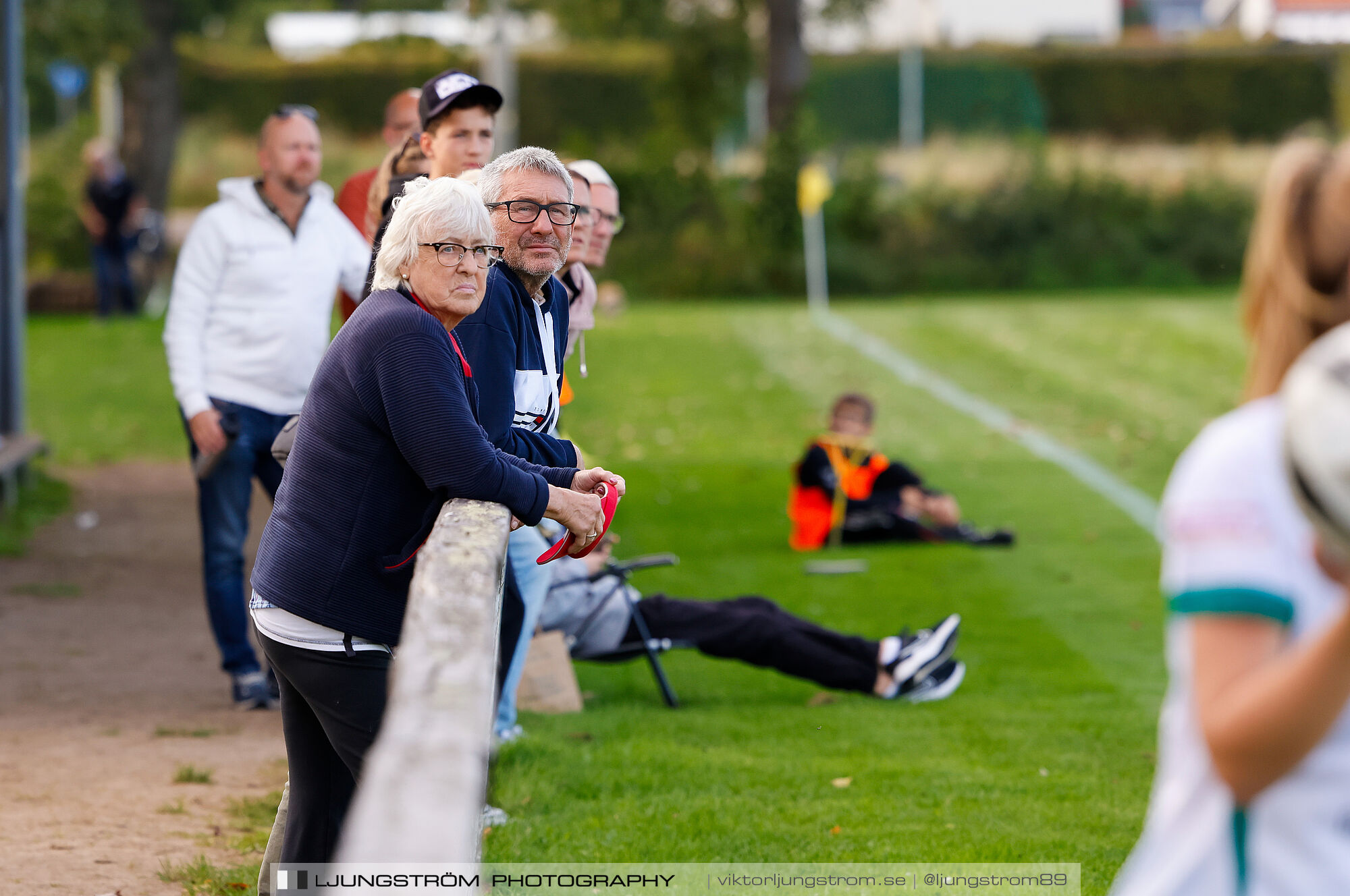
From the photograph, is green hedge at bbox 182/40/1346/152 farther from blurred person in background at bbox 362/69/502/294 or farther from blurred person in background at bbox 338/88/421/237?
blurred person in background at bbox 362/69/502/294

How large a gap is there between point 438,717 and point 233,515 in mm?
4568

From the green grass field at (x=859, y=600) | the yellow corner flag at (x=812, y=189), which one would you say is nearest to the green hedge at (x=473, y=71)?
the yellow corner flag at (x=812, y=189)

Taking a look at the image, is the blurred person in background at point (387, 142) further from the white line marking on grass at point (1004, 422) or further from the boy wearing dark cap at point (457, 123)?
the white line marking on grass at point (1004, 422)

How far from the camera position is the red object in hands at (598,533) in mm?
3971

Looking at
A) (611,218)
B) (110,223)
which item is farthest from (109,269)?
(611,218)

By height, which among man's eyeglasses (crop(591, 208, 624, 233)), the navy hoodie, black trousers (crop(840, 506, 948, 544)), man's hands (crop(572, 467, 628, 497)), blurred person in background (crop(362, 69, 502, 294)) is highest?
blurred person in background (crop(362, 69, 502, 294))

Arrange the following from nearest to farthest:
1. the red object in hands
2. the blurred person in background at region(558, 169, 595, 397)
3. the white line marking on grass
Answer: the red object in hands
the blurred person in background at region(558, 169, 595, 397)
the white line marking on grass

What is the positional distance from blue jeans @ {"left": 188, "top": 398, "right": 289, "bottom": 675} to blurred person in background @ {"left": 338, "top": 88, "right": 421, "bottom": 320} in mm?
672

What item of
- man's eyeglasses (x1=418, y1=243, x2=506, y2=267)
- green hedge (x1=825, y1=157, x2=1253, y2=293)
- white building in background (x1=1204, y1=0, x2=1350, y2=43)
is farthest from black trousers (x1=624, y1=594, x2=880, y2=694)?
white building in background (x1=1204, y1=0, x2=1350, y2=43)

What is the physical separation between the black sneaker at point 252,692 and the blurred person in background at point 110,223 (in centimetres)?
1845

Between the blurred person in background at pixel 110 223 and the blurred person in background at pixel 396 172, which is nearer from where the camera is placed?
the blurred person in background at pixel 396 172

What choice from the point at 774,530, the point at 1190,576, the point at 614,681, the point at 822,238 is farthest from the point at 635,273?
the point at 1190,576

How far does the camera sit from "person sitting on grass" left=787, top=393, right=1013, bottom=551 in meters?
10.5

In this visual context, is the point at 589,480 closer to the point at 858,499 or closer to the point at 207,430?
the point at 207,430
